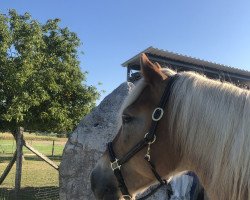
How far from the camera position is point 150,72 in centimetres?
225

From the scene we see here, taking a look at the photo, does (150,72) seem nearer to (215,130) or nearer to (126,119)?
(126,119)

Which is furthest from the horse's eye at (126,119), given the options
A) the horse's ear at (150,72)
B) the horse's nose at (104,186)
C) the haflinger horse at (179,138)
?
the horse's nose at (104,186)

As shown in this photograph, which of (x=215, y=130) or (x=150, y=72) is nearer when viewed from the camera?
(x=215, y=130)

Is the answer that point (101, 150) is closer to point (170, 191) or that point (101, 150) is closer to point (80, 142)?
point (80, 142)

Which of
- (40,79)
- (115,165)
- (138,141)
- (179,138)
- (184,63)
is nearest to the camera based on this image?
(179,138)

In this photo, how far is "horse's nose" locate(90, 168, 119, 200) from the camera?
2424mm

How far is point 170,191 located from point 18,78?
1289 cm

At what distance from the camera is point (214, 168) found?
6.57ft

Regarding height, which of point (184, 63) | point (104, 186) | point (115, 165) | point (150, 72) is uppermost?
point (184, 63)

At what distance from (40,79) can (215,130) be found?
638 inches

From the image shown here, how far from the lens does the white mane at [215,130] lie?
1.92m

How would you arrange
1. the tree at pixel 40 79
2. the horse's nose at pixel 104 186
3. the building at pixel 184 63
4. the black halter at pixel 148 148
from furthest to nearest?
1. the tree at pixel 40 79
2. the building at pixel 184 63
3. the horse's nose at pixel 104 186
4. the black halter at pixel 148 148

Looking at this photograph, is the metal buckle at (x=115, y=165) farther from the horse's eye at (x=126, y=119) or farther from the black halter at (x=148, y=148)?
the horse's eye at (x=126, y=119)

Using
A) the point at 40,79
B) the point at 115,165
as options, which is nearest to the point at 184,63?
the point at 115,165
